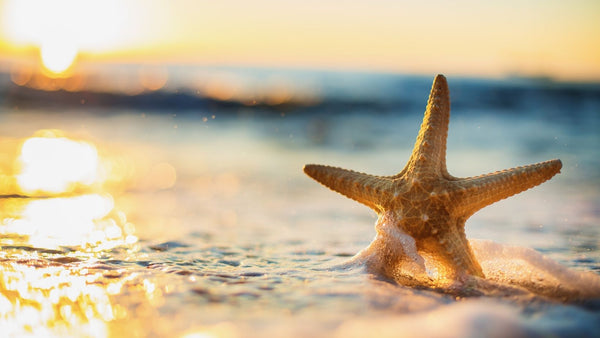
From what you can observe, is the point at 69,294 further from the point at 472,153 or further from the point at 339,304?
the point at 472,153

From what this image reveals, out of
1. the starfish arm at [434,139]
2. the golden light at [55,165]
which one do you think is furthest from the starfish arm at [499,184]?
the golden light at [55,165]

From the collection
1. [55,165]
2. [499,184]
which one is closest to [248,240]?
[499,184]

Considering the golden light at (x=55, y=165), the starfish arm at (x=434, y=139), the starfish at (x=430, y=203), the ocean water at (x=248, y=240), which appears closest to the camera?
the ocean water at (x=248, y=240)

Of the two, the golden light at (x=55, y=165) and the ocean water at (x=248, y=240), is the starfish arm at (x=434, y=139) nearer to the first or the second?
the ocean water at (x=248, y=240)

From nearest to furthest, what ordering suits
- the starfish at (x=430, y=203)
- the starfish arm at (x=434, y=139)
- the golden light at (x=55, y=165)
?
the starfish at (x=430, y=203)
the starfish arm at (x=434, y=139)
the golden light at (x=55, y=165)

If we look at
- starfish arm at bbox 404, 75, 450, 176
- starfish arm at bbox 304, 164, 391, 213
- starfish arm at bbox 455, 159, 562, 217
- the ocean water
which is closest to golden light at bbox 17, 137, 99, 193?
the ocean water

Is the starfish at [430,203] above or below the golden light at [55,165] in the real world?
below

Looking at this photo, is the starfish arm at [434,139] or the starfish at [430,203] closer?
the starfish at [430,203]
